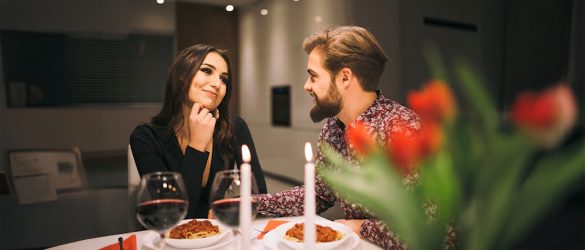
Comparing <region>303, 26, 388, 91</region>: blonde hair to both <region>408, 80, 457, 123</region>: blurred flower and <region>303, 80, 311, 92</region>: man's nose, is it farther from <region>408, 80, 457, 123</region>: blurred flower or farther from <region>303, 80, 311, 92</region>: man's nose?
<region>408, 80, 457, 123</region>: blurred flower

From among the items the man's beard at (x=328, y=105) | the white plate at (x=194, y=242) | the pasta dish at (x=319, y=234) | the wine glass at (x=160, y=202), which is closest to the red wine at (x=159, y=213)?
the wine glass at (x=160, y=202)

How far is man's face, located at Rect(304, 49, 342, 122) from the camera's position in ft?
4.73

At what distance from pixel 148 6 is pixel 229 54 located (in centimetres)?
34

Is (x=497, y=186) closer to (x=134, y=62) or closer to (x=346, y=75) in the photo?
(x=346, y=75)

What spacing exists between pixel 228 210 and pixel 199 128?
624 millimetres

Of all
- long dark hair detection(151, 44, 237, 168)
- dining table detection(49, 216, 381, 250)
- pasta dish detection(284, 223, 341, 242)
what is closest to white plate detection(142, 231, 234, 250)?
dining table detection(49, 216, 381, 250)

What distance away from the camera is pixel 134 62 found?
143 centimetres

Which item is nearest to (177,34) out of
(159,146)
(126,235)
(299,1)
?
(159,146)

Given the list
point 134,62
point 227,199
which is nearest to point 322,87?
point 134,62

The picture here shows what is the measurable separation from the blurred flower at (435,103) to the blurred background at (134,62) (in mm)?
934

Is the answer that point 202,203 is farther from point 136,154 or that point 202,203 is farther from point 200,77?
point 200,77

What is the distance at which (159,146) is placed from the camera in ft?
4.42

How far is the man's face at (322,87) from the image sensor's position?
144 cm

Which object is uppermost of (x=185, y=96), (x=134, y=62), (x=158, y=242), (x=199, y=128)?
(x=134, y=62)
